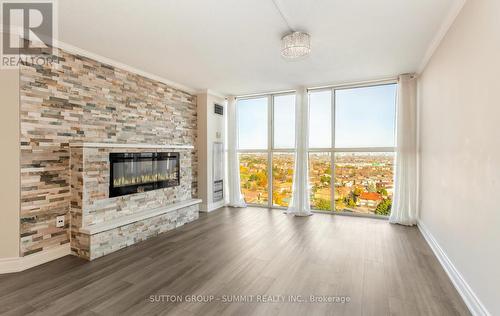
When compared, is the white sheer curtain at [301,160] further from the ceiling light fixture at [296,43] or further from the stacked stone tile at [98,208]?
the stacked stone tile at [98,208]

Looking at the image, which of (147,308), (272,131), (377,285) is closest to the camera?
(147,308)

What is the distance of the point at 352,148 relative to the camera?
16.8 ft

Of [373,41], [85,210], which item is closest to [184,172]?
[85,210]

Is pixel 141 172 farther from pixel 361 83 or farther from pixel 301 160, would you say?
pixel 361 83

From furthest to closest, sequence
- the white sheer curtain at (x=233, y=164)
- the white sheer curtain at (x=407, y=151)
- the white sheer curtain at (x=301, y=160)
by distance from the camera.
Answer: the white sheer curtain at (x=233, y=164) < the white sheer curtain at (x=301, y=160) < the white sheer curtain at (x=407, y=151)

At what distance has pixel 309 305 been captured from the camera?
2.09m

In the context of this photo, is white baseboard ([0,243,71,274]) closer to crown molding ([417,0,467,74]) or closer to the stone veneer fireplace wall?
the stone veneer fireplace wall

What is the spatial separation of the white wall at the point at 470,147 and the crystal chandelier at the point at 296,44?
149 centimetres

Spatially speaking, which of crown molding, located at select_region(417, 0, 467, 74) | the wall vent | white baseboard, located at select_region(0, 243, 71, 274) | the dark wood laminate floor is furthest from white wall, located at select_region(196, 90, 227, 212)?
crown molding, located at select_region(417, 0, 467, 74)

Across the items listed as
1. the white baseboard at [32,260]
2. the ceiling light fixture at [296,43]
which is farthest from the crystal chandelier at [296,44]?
the white baseboard at [32,260]

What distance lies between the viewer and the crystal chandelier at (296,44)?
9.11ft

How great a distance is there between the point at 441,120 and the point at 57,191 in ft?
16.5

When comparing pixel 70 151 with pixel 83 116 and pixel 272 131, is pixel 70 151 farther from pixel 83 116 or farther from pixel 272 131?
pixel 272 131

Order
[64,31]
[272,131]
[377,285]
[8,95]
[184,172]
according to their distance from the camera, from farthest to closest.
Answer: [272,131] < [184,172] < [64,31] < [8,95] < [377,285]
